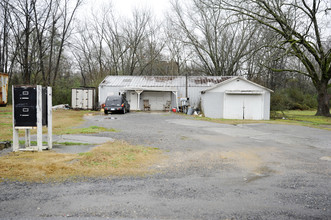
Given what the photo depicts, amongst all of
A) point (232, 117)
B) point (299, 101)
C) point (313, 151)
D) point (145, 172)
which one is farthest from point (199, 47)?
point (145, 172)

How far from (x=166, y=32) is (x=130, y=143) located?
119ft

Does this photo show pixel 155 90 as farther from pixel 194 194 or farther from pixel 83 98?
pixel 194 194

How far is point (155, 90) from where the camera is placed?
3020 cm

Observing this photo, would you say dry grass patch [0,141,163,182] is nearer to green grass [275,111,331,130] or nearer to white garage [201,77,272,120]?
green grass [275,111,331,130]

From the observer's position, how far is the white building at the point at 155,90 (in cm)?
3068

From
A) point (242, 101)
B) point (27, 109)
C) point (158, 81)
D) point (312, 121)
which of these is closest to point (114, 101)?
point (158, 81)

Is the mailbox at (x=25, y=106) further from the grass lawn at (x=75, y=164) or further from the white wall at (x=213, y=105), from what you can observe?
the white wall at (x=213, y=105)

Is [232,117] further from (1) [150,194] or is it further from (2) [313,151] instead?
(1) [150,194]

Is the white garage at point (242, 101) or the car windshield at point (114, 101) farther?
the car windshield at point (114, 101)

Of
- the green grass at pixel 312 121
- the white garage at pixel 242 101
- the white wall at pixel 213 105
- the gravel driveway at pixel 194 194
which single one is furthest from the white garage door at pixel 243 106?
the gravel driveway at pixel 194 194

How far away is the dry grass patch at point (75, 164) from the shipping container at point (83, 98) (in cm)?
2305

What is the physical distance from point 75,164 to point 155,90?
24.3m

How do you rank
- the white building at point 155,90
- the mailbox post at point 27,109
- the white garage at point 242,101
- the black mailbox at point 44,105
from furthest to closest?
1. the white building at point 155,90
2. the white garage at point 242,101
3. the black mailbox at point 44,105
4. the mailbox post at point 27,109

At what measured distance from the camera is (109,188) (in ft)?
15.4
